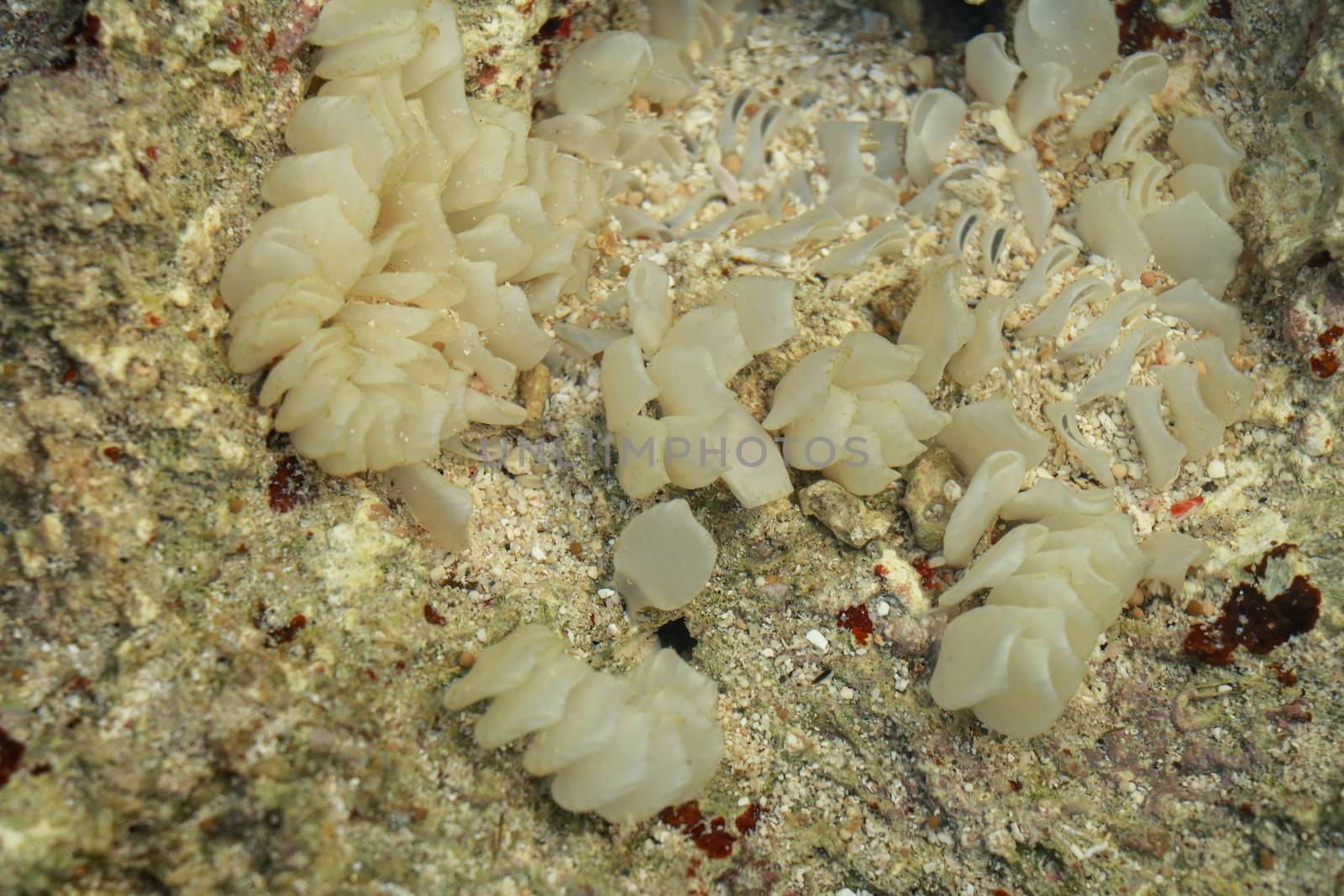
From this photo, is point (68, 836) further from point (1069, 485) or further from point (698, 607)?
point (1069, 485)

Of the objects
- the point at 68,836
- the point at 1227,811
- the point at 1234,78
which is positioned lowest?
the point at 1227,811

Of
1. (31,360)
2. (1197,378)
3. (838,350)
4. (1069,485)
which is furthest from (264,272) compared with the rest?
(1197,378)

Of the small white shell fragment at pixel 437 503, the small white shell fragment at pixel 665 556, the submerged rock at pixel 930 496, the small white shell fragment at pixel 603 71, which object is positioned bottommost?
the submerged rock at pixel 930 496

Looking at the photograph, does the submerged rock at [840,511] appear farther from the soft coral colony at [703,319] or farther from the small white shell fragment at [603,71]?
the small white shell fragment at [603,71]

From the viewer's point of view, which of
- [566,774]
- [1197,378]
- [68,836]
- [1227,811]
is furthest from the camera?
[1197,378]

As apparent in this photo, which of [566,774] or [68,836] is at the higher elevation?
[68,836]

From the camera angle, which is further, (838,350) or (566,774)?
(838,350)

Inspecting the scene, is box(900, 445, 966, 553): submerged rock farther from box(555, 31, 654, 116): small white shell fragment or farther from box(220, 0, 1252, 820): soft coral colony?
box(555, 31, 654, 116): small white shell fragment

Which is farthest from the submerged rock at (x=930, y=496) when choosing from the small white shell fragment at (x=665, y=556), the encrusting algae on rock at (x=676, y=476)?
the small white shell fragment at (x=665, y=556)
